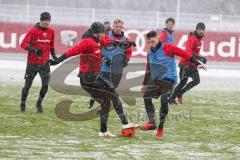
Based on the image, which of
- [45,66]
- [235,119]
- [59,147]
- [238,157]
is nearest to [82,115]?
[45,66]

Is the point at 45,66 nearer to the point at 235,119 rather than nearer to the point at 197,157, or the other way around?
the point at 235,119

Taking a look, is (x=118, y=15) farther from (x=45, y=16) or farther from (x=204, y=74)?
(x=45, y=16)

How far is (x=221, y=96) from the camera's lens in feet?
67.3

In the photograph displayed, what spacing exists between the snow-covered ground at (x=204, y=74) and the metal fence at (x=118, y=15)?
2.45 metres

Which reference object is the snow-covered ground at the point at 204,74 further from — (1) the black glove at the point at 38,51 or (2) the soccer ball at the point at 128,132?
(2) the soccer ball at the point at 128,132

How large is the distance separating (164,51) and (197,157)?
2.72 metres

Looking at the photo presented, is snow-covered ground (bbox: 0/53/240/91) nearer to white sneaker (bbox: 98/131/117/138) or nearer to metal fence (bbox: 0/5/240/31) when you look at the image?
metal fence (bbox: 0/5/240/31)

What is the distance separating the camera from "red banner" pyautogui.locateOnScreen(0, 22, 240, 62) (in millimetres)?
33688

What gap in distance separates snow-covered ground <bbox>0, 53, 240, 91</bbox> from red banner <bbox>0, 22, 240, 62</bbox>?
1.19 feet

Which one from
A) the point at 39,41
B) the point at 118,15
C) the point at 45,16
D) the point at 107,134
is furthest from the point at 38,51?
the point at 118,15

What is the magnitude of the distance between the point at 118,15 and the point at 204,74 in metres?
8.81

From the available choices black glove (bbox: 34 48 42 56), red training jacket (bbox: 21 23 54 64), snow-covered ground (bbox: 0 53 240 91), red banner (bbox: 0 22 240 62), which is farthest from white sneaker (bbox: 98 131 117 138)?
red banner (bbox: 0 22 240 62)

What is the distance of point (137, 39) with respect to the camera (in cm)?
3472

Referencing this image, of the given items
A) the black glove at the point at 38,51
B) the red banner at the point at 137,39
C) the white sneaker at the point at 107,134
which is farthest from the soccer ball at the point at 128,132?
the red banner at the point at 137,39
